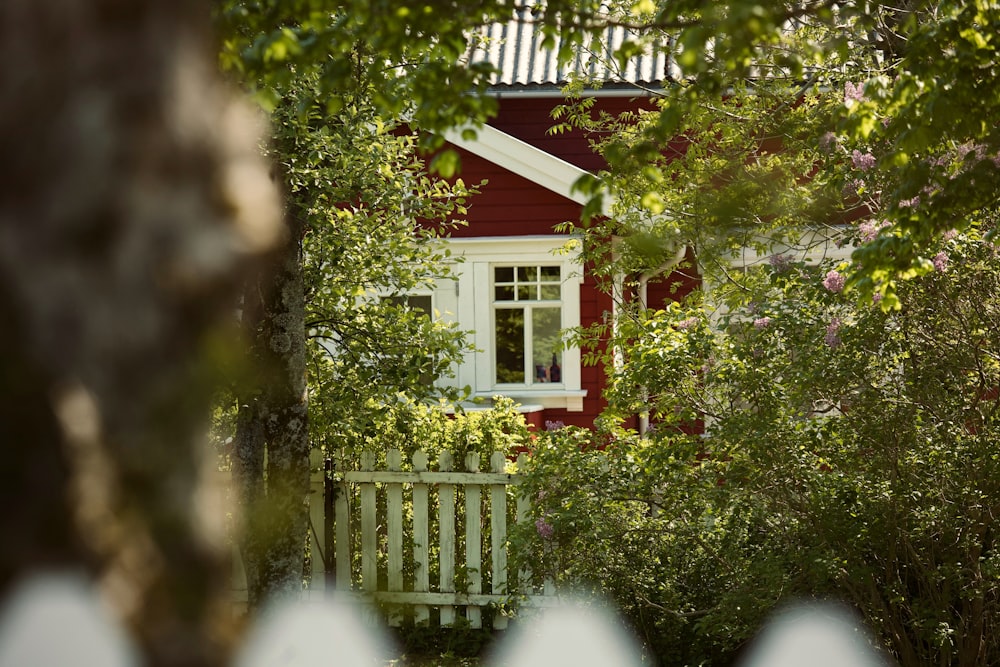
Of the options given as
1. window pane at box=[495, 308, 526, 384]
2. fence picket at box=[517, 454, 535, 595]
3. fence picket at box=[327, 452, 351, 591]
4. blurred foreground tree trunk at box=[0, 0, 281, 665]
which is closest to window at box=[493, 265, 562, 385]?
window pane at box=[495, 308, 526, 384]

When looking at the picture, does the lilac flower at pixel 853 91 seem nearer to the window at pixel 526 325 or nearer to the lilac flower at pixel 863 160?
the lilac flower at pixel 863 160

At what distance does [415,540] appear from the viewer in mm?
7152

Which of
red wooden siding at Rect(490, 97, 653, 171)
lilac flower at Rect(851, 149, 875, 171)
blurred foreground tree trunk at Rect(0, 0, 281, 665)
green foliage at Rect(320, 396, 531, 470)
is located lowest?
green foliage at Rect(320, 396, 531, 470)

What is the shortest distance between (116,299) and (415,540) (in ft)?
21.2

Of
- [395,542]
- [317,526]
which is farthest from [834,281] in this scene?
[317,526]

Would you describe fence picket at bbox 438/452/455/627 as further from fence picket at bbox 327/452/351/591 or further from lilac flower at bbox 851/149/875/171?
lilac flower at bbox 851/149/875/171

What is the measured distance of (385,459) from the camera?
286 inches

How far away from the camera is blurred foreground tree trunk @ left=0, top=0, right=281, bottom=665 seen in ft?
2.82

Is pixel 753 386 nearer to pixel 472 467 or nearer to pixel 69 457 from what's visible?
pixel 472 467

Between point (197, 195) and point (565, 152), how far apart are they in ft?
43.6

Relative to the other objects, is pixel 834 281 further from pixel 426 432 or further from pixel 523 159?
pixel 523 159

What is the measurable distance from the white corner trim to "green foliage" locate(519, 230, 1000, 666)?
640cm

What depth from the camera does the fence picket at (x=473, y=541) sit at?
7016 millimetres

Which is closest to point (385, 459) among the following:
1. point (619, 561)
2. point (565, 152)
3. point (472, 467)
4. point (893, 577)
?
point (472, 467)
